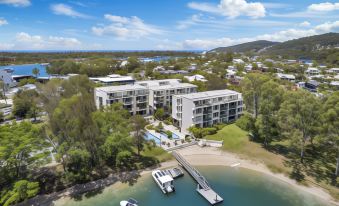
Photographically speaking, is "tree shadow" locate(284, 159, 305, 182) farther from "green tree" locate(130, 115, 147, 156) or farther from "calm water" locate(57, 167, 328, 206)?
"green tree" locate(130, 115, 147, 156)

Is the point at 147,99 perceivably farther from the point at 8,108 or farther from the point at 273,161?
the point at 8,108

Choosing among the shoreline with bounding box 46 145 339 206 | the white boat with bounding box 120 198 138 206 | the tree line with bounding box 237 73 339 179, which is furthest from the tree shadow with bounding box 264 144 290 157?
the white boat with bounding box 120 198 138 206

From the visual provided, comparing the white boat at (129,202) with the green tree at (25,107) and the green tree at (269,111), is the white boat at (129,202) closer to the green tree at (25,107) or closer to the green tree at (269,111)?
the green tree at (269,111)

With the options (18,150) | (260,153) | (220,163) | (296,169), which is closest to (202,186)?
(220,163)

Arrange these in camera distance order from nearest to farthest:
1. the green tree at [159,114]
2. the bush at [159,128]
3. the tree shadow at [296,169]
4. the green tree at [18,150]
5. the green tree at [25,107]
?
the green tree at [18,150] → the tree shadow at [296,169] → the bush at [159,128] → the green tree at [25,107] → the green tree at [159,114]

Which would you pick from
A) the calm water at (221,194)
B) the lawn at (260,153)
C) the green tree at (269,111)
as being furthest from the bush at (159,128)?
the green tree at (269,111)

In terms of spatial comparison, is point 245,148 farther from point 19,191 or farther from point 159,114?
point 19,191
